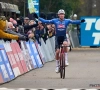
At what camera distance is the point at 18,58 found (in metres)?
18.3

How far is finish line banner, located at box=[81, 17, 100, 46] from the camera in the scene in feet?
129

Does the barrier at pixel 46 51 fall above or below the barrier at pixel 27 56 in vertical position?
below

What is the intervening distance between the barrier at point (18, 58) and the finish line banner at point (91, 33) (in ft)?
45.7

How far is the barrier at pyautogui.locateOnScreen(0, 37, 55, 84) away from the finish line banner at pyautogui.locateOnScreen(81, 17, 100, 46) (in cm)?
1392

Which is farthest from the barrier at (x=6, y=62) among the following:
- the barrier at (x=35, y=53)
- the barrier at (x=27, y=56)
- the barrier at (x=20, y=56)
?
the barrier at (x=35, y=53)

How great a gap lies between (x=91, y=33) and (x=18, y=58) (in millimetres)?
21429

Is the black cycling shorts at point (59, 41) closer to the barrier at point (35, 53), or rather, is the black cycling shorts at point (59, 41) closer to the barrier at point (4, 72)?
the barrier at point (4, 72)

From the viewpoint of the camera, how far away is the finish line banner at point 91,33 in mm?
39281

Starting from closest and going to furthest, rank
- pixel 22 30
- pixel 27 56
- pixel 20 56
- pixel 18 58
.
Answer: pixel 18 58
pixel 20 56
pixel 27 56
pixel 22 30

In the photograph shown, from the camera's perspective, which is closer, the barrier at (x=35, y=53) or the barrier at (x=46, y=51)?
the barrier at (x=35, y=53)

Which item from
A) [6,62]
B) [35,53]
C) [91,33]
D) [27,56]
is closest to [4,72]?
[6,62]

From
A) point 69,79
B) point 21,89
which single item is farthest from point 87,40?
point 21,89

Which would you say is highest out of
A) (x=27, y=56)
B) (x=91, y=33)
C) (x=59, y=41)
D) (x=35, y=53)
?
(x=59, y=41)

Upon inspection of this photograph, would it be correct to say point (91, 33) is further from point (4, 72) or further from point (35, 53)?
point (4, 72)
